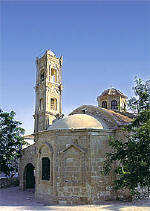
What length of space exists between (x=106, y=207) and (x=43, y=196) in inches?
155

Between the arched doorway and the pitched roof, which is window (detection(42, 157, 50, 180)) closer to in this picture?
the arched doorway

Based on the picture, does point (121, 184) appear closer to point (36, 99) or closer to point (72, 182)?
point (72, 182)

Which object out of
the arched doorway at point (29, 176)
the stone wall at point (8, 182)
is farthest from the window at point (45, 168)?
the stone wall at point (8, 182)

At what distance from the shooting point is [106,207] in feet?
32.3

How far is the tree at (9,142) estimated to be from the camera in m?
18.9

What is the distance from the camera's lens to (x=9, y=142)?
63.8 ft

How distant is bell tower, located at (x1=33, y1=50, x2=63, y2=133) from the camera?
23.3 m

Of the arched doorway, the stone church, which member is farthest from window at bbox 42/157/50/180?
the arched doorway

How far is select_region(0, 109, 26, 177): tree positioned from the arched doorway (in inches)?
61.7

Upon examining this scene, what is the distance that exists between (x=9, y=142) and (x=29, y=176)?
371 cm

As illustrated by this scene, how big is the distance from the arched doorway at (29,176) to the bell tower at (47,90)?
201 inches

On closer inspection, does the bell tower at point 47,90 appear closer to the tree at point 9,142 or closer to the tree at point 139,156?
the tree at point 9,142

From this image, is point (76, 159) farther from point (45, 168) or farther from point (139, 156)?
point (139, 156)

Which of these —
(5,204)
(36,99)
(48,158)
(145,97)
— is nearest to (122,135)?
(145,97)
